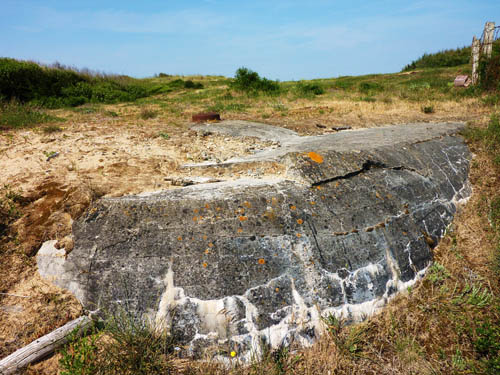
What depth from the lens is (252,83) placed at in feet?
46.0

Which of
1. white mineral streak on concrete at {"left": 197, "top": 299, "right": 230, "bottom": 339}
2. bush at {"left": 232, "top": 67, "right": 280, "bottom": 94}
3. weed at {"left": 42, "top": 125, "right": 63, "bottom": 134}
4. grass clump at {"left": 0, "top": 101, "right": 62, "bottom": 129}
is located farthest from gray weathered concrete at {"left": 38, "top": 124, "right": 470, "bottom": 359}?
bush at {"left": 232, "top": 67, "right": 280, "bottom": 94}

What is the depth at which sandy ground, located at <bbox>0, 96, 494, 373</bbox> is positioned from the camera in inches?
97.4

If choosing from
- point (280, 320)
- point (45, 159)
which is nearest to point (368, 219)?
point (280, 320)

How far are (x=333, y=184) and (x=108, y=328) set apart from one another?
8.69 feet

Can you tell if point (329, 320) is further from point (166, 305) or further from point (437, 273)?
point (437, 273)

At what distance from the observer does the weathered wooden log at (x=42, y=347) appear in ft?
6.91

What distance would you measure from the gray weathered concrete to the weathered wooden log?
0.55 feet

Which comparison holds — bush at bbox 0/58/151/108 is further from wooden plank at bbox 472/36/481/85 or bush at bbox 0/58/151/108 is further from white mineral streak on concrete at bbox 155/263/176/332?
wooden plank at bbox 472/36/481/85

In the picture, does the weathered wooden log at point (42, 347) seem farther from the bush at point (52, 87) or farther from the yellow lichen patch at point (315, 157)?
the bush at point (52, 87)

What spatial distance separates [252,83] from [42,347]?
1343cm

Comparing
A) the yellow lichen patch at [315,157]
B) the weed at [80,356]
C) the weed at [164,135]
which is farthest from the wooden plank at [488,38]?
the weed at [80,356]

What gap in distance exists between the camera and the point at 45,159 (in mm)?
4391

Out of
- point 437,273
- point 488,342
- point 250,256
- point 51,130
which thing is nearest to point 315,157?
point 250,256

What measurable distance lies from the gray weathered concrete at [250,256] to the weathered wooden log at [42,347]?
166mm
